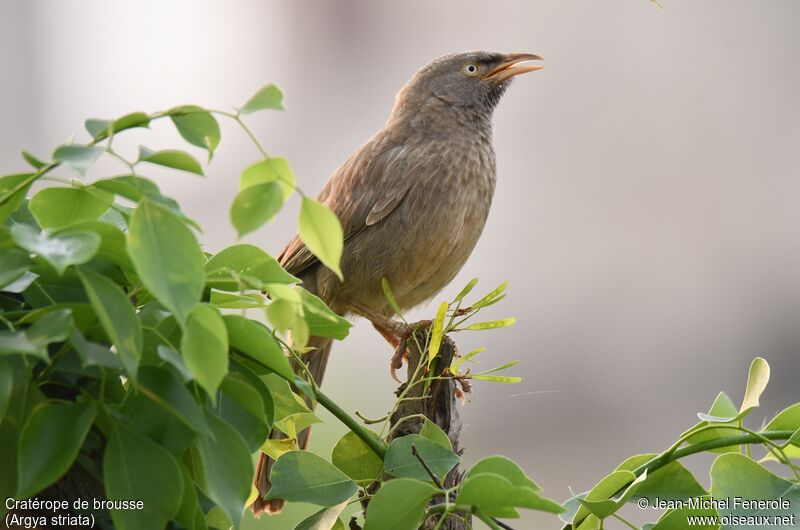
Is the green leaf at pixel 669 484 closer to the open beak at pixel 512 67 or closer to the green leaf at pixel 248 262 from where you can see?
the green leaf at pixel 248 262

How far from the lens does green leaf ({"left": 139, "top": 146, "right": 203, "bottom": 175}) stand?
3.86 ft

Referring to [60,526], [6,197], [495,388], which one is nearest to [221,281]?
[6,197]

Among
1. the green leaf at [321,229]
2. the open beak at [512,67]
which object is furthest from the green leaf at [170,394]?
the open beak at [512,67]

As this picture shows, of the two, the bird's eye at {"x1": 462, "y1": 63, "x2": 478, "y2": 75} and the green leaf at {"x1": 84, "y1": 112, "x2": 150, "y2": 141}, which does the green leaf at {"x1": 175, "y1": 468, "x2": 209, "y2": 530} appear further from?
the bird's eye at {"x1": 462, "y1": 63, "x2": 478, "y2": 75}

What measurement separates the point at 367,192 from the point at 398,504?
2633 millimetres

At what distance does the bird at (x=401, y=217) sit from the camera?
12.9ft

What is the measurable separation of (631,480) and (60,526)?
37.8 inches

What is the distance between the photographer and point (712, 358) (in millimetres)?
11703

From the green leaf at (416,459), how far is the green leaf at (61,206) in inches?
27.1

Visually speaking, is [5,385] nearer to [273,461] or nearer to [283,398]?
[283,398]

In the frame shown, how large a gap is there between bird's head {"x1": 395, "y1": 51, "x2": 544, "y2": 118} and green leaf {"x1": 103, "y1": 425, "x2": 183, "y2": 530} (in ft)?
11.2

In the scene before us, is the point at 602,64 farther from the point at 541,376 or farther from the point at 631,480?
the point at 631,480

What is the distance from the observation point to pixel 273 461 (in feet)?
10.2

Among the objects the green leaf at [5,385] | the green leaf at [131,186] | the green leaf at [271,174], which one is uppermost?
the green leaf at [271,174]
